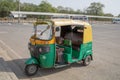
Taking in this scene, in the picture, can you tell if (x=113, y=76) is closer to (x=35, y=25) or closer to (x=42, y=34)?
(x=42, y=34)

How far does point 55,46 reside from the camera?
668cm

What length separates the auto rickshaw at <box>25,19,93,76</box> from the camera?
654 centimetres

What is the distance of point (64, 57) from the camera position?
23.7ft

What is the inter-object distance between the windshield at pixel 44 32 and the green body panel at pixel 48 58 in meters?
0.35

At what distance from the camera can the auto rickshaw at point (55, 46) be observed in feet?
21.5

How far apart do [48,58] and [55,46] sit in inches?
19.1

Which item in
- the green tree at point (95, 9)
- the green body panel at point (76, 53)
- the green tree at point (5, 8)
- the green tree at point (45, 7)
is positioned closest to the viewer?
the green body panel at point (76, 53)

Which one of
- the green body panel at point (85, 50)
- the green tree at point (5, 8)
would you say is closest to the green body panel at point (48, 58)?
the green body panel at point (85, 50)

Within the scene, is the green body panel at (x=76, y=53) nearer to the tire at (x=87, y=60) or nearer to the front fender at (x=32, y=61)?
the tire at (x=87, y=60)

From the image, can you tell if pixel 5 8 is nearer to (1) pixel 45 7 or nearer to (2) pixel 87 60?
(1) pixel 45 7

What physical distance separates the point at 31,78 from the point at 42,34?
5.12 feet

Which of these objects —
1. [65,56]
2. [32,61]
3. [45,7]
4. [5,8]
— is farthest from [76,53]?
[45,7]

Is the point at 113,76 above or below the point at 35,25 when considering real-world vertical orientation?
below

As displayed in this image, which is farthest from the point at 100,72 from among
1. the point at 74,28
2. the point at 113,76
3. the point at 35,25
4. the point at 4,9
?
the point at 4,9
